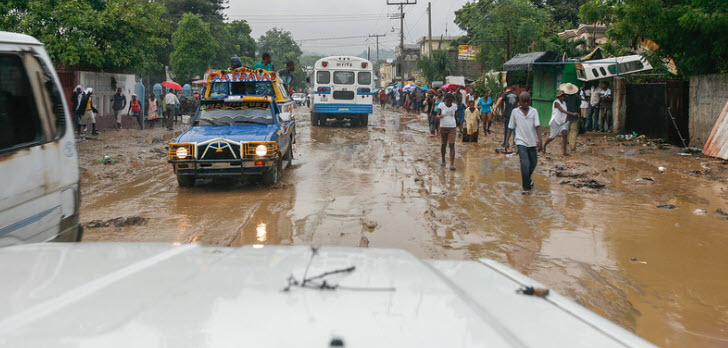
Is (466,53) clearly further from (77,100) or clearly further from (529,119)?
(529,119)

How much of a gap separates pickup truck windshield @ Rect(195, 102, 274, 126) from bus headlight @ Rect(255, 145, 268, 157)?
4.63 ft

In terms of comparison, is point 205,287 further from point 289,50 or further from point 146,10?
point 289,50

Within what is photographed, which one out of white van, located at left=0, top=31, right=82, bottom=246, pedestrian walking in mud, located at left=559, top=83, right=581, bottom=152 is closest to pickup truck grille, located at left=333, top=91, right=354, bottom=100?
pedestrian walking in mud, located at left=559, top=83, right=581, bottom=152

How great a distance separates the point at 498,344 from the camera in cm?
158

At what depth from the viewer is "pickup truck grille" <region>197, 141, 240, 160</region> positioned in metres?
9.43

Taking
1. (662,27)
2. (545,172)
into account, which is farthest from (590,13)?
(545,172)

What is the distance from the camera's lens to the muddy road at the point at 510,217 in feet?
16.8

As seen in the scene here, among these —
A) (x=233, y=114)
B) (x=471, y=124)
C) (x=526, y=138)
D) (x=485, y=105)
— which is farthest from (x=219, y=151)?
(x=485, y=105)

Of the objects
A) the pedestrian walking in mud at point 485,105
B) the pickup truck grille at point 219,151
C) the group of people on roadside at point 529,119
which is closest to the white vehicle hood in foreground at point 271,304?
the pickup truck grille at point 219,151

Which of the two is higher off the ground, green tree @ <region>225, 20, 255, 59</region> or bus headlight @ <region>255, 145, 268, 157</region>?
green tree @ <region>225, 20, 255, 59</region>

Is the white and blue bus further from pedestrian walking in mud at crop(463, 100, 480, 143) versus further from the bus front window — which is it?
pedestrian walking in mud at crop(463, 100, 480, 143)

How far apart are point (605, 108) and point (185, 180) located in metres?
14.2

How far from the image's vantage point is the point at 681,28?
13461 millimetres

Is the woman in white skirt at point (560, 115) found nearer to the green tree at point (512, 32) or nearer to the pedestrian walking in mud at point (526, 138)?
the pedestrian walking in mud at point (526, 138)
